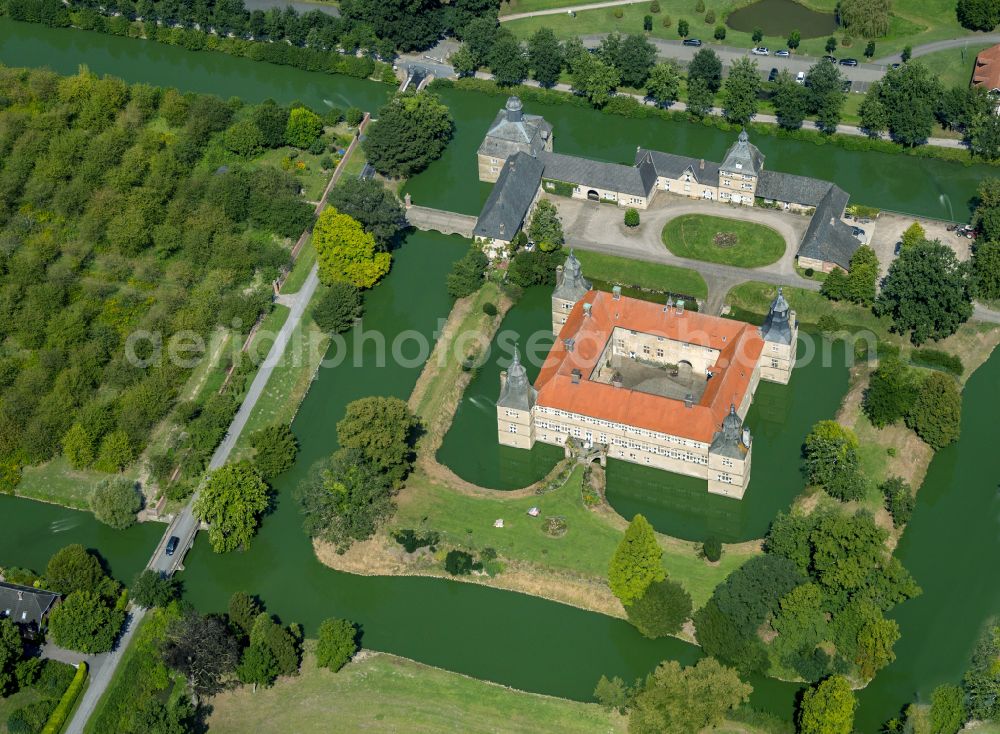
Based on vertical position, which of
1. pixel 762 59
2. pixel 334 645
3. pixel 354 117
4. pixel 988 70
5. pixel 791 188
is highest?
pixel 988 70

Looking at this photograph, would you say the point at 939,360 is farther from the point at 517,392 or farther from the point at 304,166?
the point at 304,166

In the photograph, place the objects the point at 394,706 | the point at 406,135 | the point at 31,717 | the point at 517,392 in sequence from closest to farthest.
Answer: the point at 31,717, the point at 394,706, the point at 517,392, the point at 406,135

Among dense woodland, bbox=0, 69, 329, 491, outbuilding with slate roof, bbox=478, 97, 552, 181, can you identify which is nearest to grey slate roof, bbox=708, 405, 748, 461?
dense woodland, bbox=0, 69, 329, 491

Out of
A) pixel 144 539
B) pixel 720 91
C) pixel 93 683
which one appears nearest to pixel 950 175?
pixel 720 91

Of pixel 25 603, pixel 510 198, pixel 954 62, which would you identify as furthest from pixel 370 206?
pixel 954 62

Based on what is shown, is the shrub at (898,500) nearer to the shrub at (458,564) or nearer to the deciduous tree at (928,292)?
the deciduous tree at (928,292)

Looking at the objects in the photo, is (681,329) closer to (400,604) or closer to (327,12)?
(400,604)
